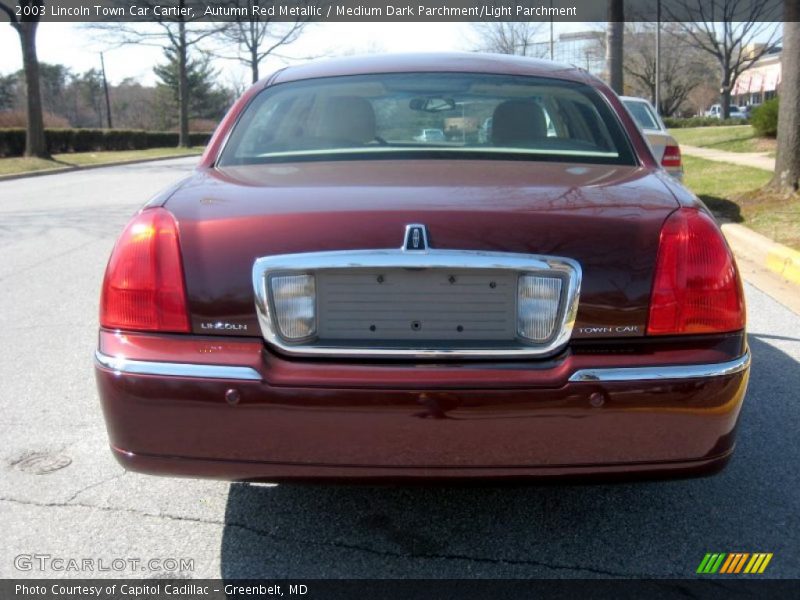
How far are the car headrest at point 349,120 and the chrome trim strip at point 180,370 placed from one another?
1.26 m

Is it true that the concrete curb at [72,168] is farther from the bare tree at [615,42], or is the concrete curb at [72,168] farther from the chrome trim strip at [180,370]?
the chrome trim strip at [180,370]

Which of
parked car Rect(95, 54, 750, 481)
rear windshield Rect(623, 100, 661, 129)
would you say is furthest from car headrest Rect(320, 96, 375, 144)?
rear windshield Rect(623, 100, 661, 129)

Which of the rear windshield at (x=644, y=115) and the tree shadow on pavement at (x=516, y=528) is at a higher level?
the rear windshield at (x=644, y=115)

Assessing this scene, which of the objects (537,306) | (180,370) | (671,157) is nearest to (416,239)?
(537,306)

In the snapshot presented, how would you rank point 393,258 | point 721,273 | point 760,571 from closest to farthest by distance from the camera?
point 393,258 < point 721,273 < point 760,571

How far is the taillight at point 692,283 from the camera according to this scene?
86.6 inches

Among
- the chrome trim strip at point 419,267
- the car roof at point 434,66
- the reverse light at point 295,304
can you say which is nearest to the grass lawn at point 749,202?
the car roof at point 434,66

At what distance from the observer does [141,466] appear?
225 cm

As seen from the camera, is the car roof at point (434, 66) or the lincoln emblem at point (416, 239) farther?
the car roof at point (434, 66)

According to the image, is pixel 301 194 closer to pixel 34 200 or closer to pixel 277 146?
pixel 277 146

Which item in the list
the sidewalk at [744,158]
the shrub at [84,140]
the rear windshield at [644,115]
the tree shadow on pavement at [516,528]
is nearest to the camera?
the tree shadow on pavement at [516,528]

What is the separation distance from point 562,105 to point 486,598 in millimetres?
2163

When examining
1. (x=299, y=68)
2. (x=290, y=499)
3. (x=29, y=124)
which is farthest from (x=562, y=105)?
(x=29, y=124)

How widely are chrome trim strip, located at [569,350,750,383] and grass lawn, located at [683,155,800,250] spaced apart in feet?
18.4
